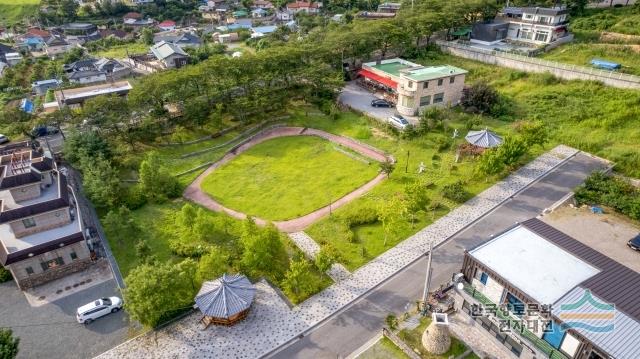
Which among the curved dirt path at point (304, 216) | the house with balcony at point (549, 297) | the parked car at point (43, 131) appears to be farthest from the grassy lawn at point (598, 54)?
the parked car at point (43, 131)

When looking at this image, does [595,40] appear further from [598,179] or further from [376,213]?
[376,213]

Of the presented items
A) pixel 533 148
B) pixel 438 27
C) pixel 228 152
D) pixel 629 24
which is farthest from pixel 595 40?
pixel 228 152

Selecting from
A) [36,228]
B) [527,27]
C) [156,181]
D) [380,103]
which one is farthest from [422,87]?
[36,228]

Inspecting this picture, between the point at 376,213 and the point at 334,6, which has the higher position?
the point at 334,6

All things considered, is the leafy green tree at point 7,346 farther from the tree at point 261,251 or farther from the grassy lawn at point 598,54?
the grassy lawn at point 598,54

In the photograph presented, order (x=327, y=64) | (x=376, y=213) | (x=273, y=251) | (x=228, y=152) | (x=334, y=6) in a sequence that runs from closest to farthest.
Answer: (x=273, y=251), (x=376, y=213), (x=228, y=152), (x=327, y=64), (x=334, y=6)

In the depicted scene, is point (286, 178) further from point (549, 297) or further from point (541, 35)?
point (541, 35)
